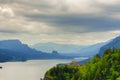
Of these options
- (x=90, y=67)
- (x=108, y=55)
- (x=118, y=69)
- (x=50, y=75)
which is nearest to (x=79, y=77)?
(x=90, y=67)

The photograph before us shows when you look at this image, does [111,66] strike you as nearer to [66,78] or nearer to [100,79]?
[100,79]

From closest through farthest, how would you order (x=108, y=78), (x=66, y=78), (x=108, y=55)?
(x=108, y=78), (x=108, y=55), (x=66, y=78)

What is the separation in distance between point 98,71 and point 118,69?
703 centimetres

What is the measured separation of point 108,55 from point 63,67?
61223 millimetres

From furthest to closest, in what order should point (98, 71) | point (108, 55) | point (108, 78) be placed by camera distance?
point (108, 55), point (98, 71), point (108, 78)

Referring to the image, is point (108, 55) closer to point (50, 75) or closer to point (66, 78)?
point (66, 78)

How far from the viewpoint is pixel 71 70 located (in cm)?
17112

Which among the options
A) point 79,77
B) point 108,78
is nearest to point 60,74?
point 79,77

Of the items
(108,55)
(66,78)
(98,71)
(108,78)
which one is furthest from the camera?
(66,78)

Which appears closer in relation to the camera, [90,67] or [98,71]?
[98,71]

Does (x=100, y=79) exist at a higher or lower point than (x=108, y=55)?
lower

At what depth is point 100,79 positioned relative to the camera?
103 metres

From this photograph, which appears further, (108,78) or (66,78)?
(66,78)

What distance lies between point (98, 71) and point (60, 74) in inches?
2618
